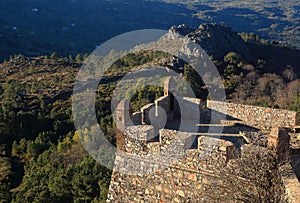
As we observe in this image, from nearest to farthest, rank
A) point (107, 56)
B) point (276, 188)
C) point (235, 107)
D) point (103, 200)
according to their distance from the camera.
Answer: point (276, 188) < point (235, 107) < point (103, 200) < point (107, 56)

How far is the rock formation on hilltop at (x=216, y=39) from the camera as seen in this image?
204 ft

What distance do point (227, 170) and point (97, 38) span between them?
140 meters

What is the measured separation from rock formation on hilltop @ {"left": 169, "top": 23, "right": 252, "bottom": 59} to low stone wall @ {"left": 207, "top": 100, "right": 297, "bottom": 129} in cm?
4917

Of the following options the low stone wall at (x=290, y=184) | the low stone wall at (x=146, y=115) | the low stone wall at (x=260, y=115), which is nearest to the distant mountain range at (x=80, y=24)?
the low stone wall at (x=260, y=115)

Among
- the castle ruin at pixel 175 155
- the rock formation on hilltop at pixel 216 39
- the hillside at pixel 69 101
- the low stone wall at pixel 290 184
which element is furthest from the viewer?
the rock formation on hilltop at pixel 216 39

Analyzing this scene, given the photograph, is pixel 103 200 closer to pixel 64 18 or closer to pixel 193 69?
pixel 193 69

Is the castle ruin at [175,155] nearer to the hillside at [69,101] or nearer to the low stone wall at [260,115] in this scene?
the low stone wall at [260,115]

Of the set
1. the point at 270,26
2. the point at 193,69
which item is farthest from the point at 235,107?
the point at 270,26

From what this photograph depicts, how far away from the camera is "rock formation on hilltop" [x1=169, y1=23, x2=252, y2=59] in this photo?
6214 centimetres

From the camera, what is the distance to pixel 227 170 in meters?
6.57

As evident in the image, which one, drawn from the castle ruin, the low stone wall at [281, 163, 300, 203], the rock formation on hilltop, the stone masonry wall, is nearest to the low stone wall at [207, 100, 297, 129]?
the castle ruin

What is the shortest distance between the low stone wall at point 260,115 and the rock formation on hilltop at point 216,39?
161 feet

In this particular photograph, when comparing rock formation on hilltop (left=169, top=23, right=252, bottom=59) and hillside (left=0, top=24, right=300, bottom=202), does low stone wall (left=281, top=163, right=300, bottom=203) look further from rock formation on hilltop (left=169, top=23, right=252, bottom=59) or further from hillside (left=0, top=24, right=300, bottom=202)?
rock formation on hilltop (left=169, top=23, right=252, bottom=59)

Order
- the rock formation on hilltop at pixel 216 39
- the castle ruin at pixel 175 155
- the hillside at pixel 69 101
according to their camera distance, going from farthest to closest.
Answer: the rock formation on hilltop at pixel 216 39 < the hillside at pixel 69 101 < the castle ruin at pixel 175 155
